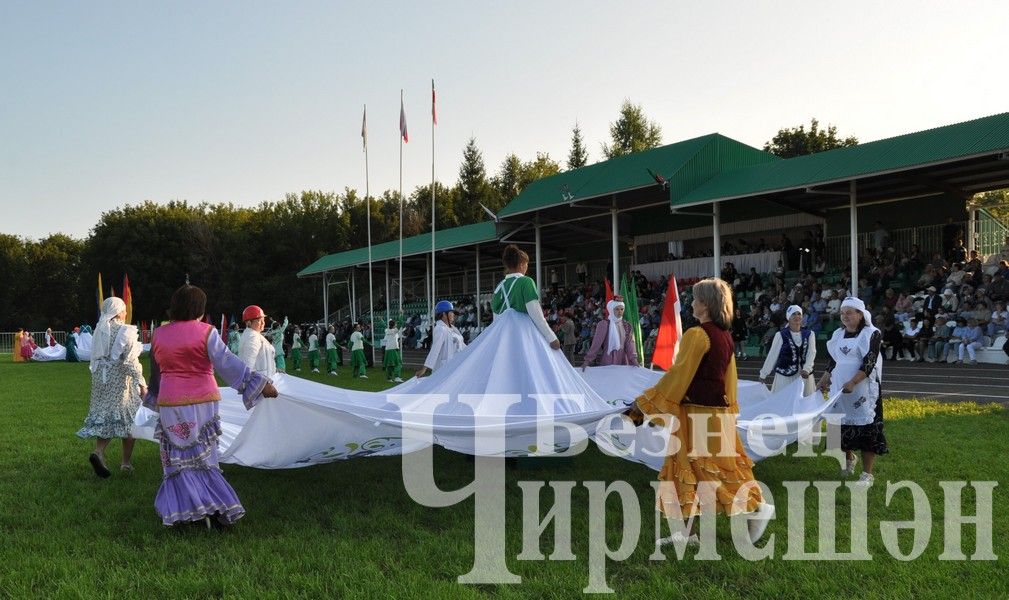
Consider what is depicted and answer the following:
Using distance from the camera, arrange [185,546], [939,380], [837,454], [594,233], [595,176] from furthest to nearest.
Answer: [594,233] < [595,176] < [939,380] < [837,454] < [185,546]

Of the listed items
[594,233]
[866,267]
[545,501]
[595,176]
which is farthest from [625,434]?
[594,233]

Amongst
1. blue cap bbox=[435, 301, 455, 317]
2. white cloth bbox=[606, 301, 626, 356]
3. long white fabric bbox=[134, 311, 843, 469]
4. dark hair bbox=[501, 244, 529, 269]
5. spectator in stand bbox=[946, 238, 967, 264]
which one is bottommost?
long white fabric bbox=[134, 311, 843, 469]

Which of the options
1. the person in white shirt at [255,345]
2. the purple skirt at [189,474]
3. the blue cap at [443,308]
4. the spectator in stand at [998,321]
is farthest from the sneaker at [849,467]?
the spectator in stand at [998,321]

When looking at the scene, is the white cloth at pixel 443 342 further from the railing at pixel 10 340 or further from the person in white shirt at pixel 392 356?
the railing at pixel 10 340

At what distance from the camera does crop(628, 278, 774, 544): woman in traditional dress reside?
477 cm

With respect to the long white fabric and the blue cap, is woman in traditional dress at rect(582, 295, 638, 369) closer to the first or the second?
the blue cap

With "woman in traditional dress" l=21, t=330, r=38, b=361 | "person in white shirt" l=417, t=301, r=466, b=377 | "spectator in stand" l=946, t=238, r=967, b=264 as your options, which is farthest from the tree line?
"person in white shirt" l=417, t=301, r=466, b=377

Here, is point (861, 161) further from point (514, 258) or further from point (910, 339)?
point (514, 258)

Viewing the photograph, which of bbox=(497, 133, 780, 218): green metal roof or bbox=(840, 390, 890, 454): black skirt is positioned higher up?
bbox=(497, 133, 780, 218): green metal roof

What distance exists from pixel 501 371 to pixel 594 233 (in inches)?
1080

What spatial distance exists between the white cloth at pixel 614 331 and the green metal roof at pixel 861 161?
11.9 m

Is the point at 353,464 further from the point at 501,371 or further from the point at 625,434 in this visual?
the point at 625,434

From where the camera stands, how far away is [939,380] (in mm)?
15180

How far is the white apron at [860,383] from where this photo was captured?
6641 millimetres
